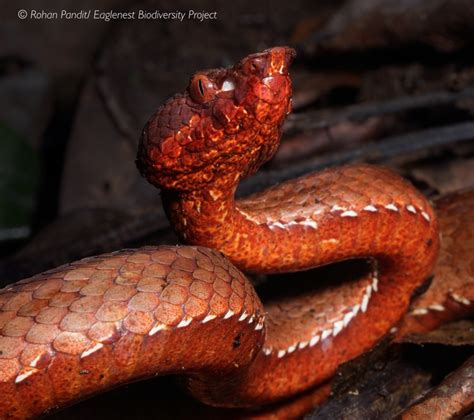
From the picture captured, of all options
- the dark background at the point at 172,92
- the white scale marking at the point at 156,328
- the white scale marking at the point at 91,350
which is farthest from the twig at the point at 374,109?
the white scale marking at the point at 91,350

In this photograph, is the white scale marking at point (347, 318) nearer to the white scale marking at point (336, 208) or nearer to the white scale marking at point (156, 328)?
the white scale marking at point (336, 208)

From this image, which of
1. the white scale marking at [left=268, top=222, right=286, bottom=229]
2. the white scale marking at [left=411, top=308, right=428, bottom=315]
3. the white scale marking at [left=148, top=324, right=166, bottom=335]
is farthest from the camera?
the white scale marking at [left=411, top=308, right=428, bottom=315]

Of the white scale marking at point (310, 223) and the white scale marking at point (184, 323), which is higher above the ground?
the white scale marking at point (310, 223)

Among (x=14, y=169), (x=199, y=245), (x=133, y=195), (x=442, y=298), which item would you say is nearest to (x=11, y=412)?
(x=199, y=245)

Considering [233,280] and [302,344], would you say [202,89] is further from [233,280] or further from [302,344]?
[302,344]

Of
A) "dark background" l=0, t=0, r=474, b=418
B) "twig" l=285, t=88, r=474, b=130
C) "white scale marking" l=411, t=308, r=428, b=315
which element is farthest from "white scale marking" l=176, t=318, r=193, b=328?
"twig" l=285, t=88, r=474, b=130

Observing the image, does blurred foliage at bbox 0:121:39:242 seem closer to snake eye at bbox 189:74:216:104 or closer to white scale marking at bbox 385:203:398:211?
white scale marking at bbox 385:203:398:211
